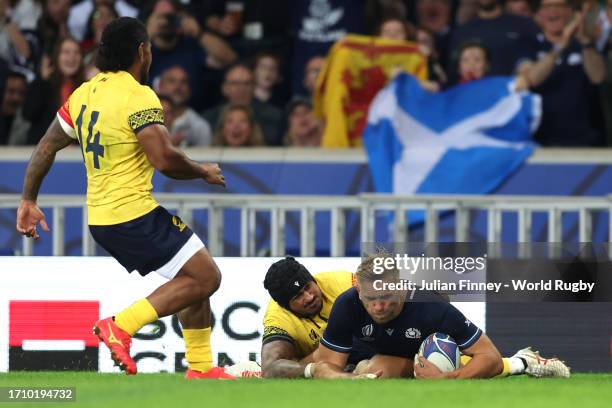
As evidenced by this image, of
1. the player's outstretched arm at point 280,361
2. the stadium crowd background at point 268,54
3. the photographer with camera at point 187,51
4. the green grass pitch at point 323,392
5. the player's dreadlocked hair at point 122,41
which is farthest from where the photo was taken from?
the photographer with camera at point 187,51

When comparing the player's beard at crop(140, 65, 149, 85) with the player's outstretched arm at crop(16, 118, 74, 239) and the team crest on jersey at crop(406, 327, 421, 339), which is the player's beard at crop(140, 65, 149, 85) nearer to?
the player's outstretched arm at crop(16, 118, 74, 239)

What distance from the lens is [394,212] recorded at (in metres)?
14.5

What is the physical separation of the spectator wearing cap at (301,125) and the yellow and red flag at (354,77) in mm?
96

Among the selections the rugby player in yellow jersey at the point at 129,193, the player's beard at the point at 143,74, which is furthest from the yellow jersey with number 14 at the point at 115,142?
the player's beard at the point at 143,74

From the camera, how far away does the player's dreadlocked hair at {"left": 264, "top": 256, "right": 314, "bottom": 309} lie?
11102 mm

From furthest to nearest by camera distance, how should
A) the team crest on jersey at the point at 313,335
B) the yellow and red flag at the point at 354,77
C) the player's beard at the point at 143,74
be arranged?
the yellow and red flag at the point at 354,77 → the team crest on jersey at the point at 313,335 → the player's beard at the point at 143,74

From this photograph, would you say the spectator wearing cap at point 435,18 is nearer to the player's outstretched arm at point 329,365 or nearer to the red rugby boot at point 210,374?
the player's outstretched arm at point 329,365

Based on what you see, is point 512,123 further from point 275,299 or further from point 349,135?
point 275,299

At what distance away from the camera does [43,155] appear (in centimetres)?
1029

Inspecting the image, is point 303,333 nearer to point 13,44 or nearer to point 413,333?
Result: point 413,333

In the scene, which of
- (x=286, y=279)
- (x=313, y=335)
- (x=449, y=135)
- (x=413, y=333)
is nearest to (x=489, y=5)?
(x=449, y=135)

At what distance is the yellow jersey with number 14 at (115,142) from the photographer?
9.87m

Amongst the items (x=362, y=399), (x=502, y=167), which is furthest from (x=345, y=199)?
(x=362, y=399)

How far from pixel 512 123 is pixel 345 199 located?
234 centimetres
